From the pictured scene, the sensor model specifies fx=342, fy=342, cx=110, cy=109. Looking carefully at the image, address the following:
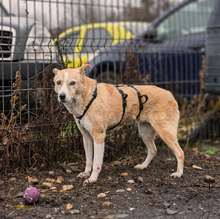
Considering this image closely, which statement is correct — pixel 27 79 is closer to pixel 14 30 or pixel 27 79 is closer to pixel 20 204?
pixel 14 30

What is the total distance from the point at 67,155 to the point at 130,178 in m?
1.05

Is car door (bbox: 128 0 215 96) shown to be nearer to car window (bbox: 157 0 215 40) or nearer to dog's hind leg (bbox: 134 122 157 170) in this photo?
car window (bbox: 157 0 215 40)

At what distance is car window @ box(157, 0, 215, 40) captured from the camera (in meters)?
7.91

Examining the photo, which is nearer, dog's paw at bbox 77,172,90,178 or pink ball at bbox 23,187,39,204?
pink ball at bbox 23,187,39,204

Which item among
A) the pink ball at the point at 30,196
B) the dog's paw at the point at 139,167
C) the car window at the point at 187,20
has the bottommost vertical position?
the dog's paw at the point at 139,167

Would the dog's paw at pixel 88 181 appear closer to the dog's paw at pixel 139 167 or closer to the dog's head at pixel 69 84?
the dog's paw at pixel 139 167

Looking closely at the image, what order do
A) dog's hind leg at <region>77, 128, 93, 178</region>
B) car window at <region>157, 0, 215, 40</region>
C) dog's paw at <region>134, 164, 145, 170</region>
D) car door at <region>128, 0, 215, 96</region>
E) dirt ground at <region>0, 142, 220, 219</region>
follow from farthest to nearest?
car window at <region>157, 0, 215, 40</region> → car door at <region>128, 0, 215, 96</region> → dog's paw at <region>134, 164, 145, 170</region> → dog's hind leg at <region>77, 128, 93, 178</region> → dirt ground at <region>0, 142, 220, 219</region>

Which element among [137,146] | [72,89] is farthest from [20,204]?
[137,146]

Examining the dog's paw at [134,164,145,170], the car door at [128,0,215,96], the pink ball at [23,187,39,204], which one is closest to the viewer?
the pink ball at [23,187,39,204]

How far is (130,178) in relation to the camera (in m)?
4.37

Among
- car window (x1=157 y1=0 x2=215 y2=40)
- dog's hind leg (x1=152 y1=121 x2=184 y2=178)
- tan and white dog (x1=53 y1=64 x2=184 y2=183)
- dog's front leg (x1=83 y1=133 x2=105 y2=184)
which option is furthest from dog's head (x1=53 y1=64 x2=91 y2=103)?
car window (x1=157 y1=0 x2=215 y2=40)

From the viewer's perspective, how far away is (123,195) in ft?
12.5

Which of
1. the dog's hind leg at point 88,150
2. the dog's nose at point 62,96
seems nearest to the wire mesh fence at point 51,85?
the dog's hind leg at point 88,150

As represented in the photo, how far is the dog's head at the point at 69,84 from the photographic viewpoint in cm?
371
